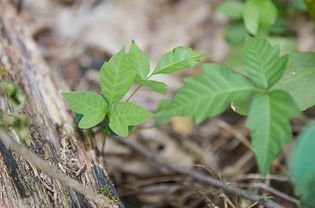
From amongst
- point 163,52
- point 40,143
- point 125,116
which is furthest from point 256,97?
point 163,52

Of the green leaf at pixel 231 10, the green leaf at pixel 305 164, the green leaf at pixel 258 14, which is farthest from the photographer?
the green leaf at pixel 231 10

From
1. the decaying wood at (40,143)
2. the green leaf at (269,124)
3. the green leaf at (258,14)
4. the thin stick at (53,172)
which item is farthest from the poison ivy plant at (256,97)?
the green leaf at (258,14)

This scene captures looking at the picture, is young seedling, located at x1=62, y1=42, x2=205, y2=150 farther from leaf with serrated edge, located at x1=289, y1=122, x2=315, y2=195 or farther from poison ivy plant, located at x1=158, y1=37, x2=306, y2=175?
leaf with serrated edge, located at x1=289, y1=122, x2=315, y2=195

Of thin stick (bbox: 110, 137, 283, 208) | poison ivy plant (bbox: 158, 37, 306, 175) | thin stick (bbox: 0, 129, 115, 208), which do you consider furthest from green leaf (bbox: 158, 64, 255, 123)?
thin stick (bbox: 110, 137, 283, 208)

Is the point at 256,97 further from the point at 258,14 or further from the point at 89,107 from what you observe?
the point at 258,14

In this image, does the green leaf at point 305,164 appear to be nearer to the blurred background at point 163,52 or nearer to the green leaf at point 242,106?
the green leaf at point 242,106

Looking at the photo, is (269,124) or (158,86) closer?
(269,124)
